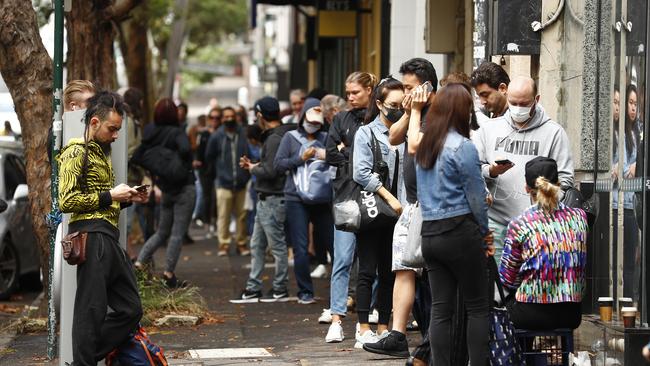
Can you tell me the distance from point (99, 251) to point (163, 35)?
35.3 metres

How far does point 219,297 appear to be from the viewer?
14.4 metres

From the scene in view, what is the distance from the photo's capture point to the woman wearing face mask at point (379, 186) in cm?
999

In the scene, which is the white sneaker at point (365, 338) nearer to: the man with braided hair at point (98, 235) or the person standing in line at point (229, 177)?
the man with braided hair at point (98, 235)

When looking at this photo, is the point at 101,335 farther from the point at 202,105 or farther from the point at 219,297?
the point at 202,105

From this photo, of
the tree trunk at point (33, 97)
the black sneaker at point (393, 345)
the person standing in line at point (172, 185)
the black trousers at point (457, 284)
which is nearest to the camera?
the black trousers at point (457, 284)

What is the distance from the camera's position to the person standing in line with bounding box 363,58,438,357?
29.8 feet

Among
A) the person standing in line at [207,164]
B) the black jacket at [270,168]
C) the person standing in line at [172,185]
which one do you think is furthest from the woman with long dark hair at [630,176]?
the person standing in line at [207,164]

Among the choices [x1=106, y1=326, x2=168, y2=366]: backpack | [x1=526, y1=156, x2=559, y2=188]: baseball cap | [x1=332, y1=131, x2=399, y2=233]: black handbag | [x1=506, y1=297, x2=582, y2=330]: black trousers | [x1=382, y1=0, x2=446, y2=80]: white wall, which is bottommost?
[x1=106, y1=326, x2=168, y2=366]: backpack

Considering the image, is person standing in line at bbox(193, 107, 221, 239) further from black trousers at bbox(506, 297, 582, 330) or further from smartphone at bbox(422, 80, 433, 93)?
black trousers at bbox(506, 297, 582, 330)

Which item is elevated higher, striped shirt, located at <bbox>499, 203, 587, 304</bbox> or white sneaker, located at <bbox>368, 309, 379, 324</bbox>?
striped shirt, located at <bbox>499, 203, 587, 304</bbox>

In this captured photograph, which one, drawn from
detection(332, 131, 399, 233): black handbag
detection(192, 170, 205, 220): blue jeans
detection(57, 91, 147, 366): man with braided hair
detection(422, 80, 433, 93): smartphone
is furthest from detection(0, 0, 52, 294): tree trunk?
detection(192, 170, 205, 220): blue jeans

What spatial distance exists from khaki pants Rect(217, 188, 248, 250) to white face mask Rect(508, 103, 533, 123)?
1116 cm

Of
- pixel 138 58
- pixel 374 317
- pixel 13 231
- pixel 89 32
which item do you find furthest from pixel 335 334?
pixel 138 58

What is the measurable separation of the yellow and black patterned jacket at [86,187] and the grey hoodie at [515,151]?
228 centimetres
